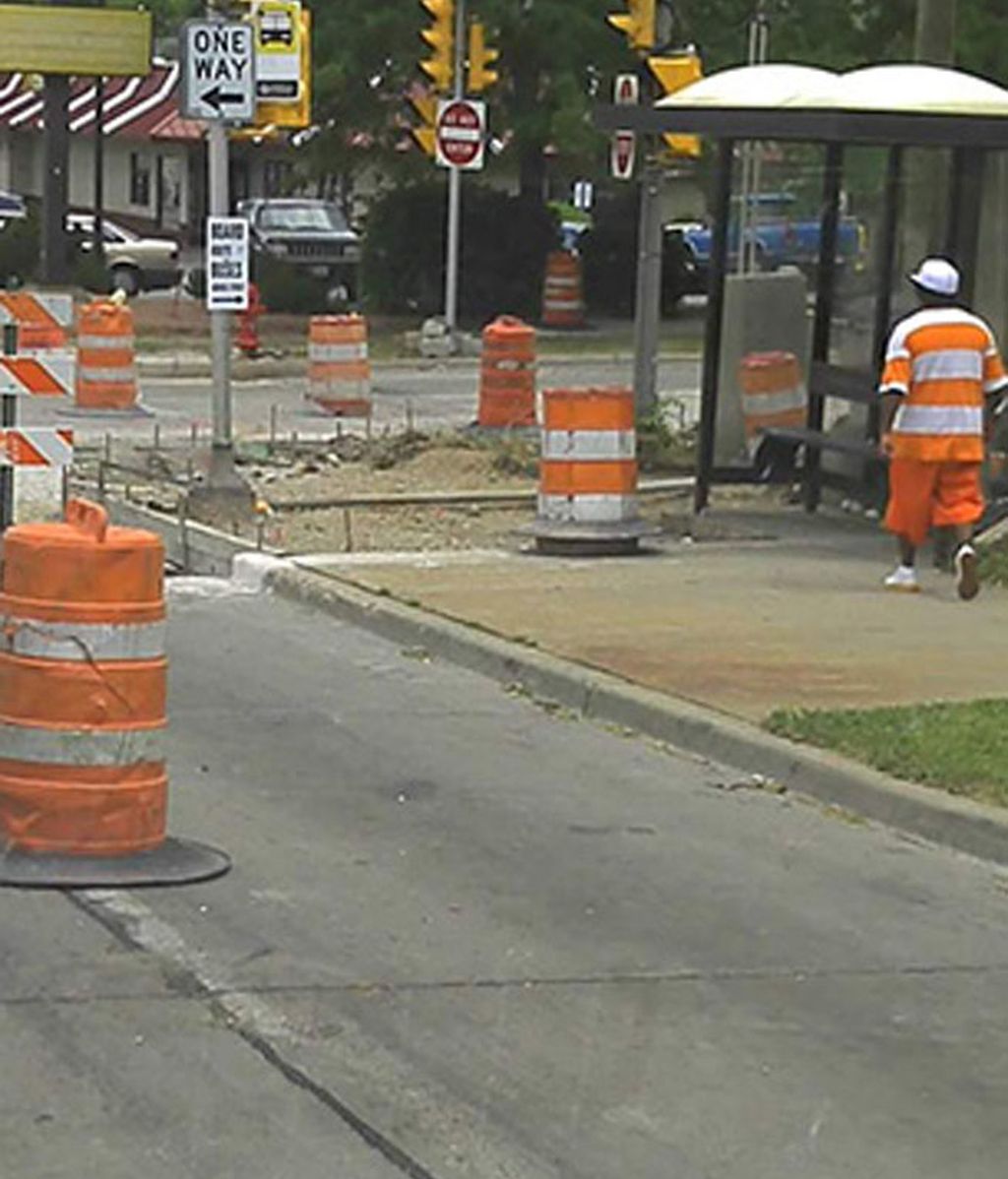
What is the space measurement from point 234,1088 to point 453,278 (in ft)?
89.6

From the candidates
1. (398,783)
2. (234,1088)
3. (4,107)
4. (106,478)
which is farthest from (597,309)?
(234,1088)

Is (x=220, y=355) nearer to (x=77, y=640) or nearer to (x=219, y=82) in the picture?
(x=219, y=82)

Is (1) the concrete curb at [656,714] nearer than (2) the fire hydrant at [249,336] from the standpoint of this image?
Yes

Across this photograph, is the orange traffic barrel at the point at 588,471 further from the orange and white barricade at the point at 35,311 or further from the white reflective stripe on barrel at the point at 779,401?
the orange and white barricade at the point at 35,311

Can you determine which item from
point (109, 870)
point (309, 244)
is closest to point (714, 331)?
point (109, 870)

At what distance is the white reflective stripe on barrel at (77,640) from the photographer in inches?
332

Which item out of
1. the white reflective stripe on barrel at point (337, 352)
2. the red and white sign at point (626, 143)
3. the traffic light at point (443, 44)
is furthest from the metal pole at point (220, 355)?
the traffic light at point (443, 44)

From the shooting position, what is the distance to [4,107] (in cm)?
6906

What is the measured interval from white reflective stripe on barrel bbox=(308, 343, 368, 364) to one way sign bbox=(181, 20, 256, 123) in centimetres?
889

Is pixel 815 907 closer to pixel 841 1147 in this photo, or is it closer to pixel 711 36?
pixel 841 1147

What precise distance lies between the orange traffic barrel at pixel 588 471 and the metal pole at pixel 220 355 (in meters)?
2.25

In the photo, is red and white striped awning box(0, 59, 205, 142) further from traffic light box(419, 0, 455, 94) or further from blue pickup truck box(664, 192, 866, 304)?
blue pickup truck box(664, 192, 866, 304)

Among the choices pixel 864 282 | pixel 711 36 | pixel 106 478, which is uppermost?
pixel 711 36

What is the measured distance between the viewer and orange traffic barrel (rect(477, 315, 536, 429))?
23.2 m
